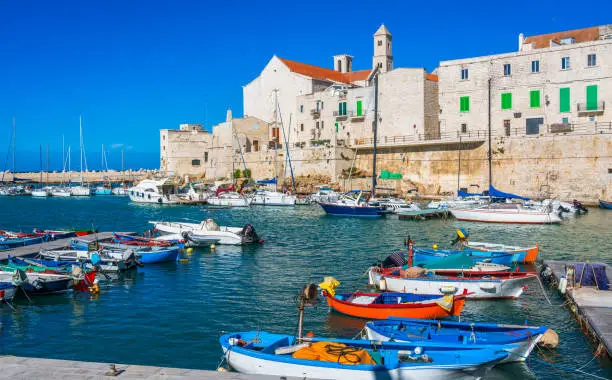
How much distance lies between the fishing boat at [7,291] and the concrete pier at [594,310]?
47.0 ft

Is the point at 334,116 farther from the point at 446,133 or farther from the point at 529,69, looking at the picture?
the point at 529,69

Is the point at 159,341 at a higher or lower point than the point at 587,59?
lower

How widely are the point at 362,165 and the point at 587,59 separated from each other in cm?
2096

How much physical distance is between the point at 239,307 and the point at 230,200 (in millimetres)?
34517

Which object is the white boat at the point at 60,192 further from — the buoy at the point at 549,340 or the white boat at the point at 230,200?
the buoy at the point at 549,340

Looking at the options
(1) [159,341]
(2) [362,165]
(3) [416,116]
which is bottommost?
(1) [159,341]

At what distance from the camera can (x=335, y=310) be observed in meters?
14.8

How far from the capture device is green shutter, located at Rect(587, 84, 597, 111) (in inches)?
1633

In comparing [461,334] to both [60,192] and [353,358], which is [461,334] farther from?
[60,192]

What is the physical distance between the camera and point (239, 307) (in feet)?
51.4

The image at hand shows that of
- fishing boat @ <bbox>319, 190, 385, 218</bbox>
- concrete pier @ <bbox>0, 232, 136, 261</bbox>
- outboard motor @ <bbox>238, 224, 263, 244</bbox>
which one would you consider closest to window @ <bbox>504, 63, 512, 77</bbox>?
fishing boat @ <bbox>319, 190, 385, 218</bbox>

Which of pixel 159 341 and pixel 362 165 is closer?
pixel 159 341

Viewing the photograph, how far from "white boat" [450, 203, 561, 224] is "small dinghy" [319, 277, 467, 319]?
70.9 ft

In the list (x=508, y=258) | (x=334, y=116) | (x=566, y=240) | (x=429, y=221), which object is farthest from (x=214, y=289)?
(x=334, y=116)
